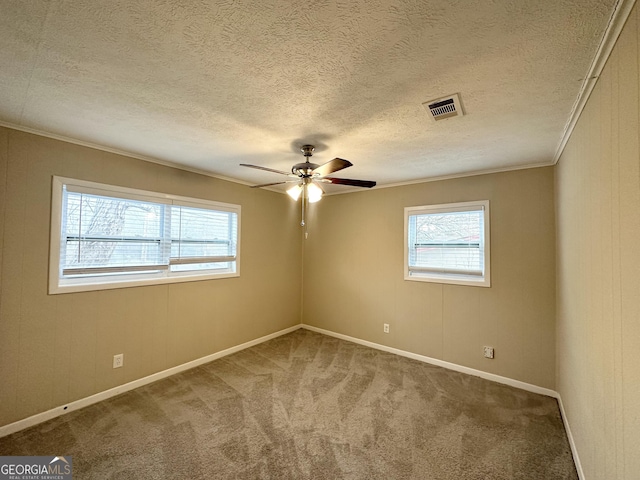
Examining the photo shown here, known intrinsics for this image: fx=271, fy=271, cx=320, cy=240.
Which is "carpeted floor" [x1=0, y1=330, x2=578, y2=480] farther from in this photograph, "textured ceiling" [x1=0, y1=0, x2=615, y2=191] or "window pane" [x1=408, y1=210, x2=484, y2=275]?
"textured ceiling" [x1=0, y1=0, x2=615, y2=191]

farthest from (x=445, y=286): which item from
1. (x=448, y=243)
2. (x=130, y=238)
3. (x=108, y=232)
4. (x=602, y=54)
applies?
(x=108, y=232)

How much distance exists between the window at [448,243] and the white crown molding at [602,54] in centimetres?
147

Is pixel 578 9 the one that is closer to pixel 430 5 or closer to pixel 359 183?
pixel 430 5

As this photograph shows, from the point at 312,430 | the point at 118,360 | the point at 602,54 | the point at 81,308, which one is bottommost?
the point at 312,430

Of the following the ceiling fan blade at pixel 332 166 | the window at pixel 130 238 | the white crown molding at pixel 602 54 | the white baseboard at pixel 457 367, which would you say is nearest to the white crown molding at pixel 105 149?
the window at pixel 130 238

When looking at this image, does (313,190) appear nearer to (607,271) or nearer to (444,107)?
(444,107)

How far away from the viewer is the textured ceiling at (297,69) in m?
1.10

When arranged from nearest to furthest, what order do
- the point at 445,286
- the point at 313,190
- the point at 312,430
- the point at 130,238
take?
the point at 312,430, the point at 313,190, the point at 130,238, the point at 445,286

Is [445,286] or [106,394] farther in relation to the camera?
[445,286]

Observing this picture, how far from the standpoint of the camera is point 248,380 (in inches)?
120

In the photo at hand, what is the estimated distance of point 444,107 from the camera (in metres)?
1.80

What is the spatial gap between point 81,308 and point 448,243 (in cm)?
406

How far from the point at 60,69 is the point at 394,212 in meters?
3.56

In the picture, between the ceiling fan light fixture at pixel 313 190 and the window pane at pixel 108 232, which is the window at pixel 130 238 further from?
the ceiling fan light fixture at pixel 313 190
